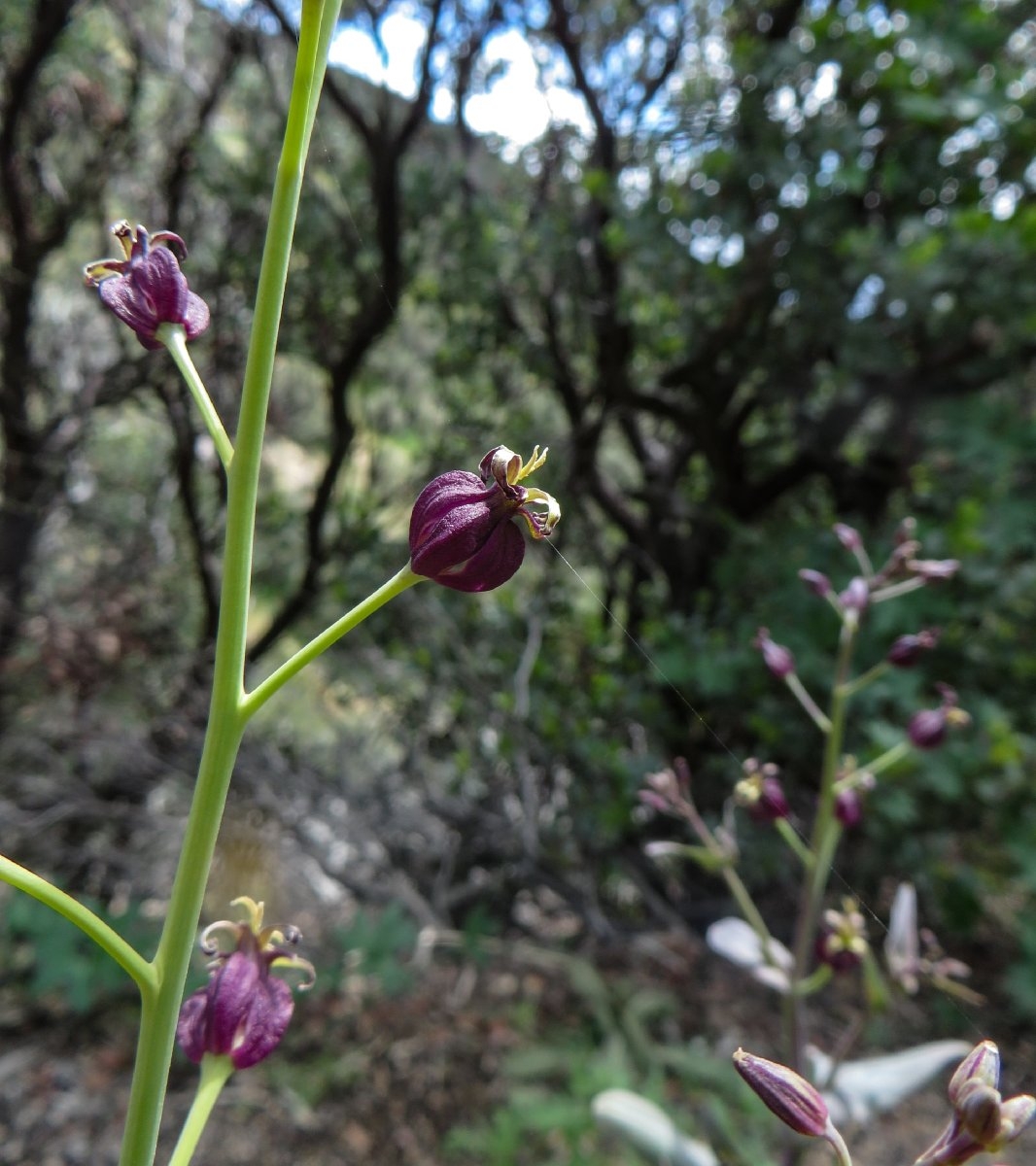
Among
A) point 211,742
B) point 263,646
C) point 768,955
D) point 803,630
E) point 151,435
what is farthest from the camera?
point 151,435

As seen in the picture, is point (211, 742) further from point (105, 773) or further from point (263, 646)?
point (105, 773)

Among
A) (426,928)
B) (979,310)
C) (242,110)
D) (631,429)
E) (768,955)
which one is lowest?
(426,928)

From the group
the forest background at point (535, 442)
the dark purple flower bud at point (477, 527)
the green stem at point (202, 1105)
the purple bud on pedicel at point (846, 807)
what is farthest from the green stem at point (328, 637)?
the forest background at point (535, 442)

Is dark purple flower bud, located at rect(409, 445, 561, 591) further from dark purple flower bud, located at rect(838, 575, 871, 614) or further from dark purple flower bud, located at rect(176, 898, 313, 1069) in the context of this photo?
dark purple flower bud, located at rect(838, 575, 871, 614)

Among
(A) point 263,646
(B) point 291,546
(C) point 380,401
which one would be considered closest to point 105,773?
(A) point 263,646

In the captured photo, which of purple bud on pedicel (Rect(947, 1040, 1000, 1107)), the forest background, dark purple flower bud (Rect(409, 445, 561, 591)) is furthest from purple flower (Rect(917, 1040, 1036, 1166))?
the forest background

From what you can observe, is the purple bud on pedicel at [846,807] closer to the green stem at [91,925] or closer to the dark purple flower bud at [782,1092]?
the dark purple flower bud at [782,1092]

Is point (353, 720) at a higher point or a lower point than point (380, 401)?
lower
